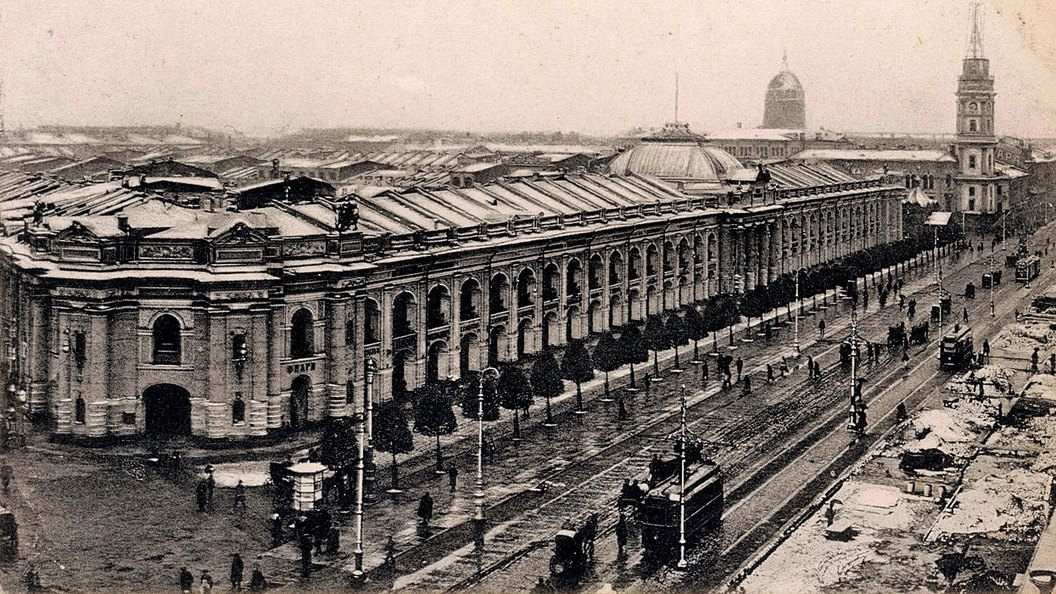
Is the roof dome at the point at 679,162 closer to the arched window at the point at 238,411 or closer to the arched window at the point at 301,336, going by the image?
the arched window at the point at 301,336

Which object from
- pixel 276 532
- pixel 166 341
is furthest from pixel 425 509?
pixel 166 341

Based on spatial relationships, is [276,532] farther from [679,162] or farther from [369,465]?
[679,162]

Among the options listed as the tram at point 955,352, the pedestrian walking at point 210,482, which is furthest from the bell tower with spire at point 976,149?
the pedestrian walking at point 210,482

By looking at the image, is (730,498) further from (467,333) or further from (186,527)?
(467,333)

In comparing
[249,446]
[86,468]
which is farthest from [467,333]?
[86,468]

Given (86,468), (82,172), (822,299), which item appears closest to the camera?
(86,468)

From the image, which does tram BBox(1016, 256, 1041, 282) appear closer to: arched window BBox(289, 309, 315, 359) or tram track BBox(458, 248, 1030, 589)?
tram track BBox(458, 248, 1030, 589)

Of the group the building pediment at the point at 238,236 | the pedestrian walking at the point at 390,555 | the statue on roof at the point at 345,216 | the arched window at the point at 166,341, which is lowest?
the pedestrian walking at the point at 390,555
